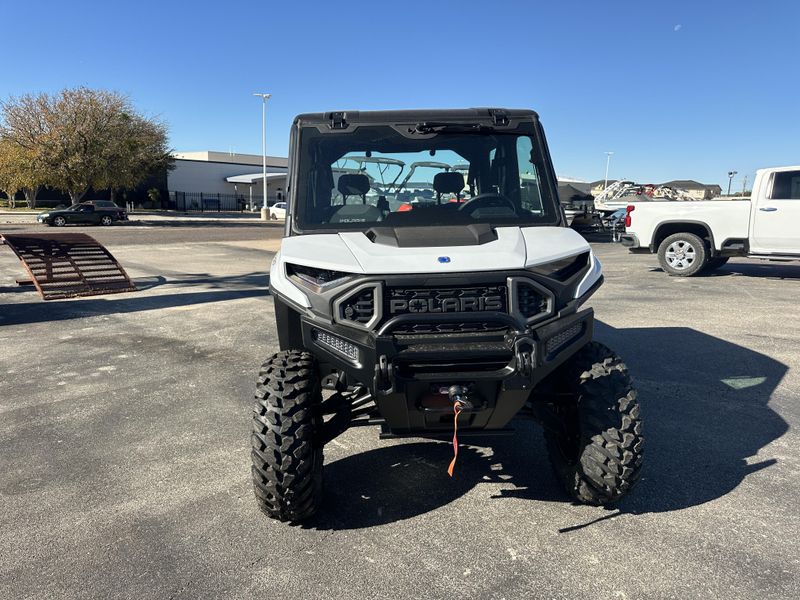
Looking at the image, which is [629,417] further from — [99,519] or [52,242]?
[52,242]

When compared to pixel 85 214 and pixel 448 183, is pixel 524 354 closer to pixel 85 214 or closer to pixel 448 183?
pixel 448 183

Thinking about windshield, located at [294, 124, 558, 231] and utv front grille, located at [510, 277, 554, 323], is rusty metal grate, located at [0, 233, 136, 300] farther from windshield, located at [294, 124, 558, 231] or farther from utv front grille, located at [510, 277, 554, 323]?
utv front grille, located at [510, 277, 554, 323]

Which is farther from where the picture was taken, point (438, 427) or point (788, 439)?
point (788, 439)

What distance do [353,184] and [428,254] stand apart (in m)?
1.16

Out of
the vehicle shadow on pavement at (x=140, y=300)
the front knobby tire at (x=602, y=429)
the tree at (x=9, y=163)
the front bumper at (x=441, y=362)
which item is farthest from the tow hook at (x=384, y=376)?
the tree at (x=9, y=163)

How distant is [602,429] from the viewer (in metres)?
3.18

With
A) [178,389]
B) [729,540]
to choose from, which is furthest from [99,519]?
[729,540]

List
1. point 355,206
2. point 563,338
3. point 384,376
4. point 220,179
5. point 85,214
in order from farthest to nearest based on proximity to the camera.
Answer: point 220,179, point 85,214, point 355,206, point 563,338, point 384,376

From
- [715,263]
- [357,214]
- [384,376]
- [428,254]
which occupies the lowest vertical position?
[715,263]

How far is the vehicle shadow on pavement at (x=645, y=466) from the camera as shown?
349 centimetres

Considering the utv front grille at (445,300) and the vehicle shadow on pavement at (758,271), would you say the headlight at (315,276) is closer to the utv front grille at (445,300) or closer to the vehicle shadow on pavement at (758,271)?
the utv front grille at (445,300)

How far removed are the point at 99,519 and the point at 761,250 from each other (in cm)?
1201

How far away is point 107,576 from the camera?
282 centimetres

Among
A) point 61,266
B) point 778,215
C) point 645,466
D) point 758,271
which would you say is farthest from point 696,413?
point 61,266
